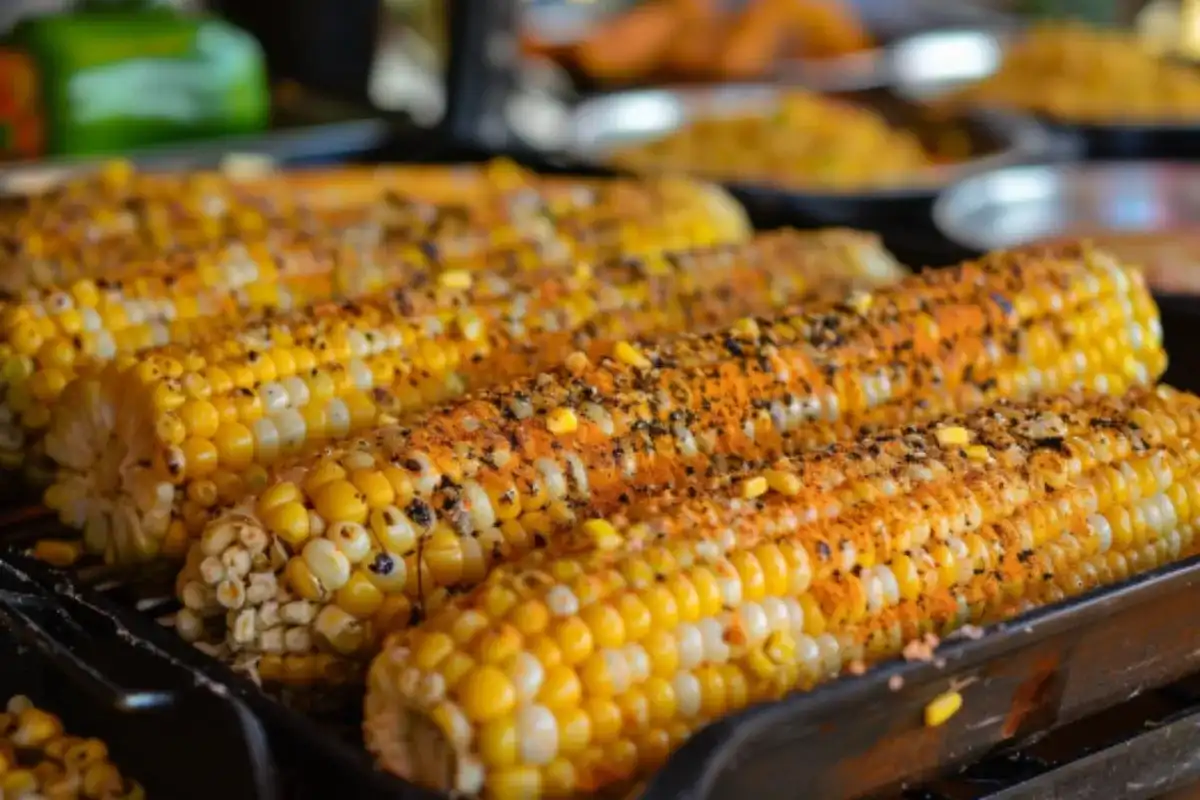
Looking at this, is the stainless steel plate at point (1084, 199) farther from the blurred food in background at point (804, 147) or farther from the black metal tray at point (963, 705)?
the black metal tray at point (963, 705)

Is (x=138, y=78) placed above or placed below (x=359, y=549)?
above

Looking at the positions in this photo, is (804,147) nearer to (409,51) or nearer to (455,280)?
(455,280)

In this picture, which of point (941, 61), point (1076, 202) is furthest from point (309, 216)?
point (941, 61)

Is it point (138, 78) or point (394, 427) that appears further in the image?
point (138, 78)

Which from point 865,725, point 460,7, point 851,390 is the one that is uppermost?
point 460,7

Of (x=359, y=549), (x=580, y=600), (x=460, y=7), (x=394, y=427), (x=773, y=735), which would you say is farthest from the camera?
(x=460, y=7)

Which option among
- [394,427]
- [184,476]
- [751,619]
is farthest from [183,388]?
[751,619]

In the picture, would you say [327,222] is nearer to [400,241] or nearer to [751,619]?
[400,241]
